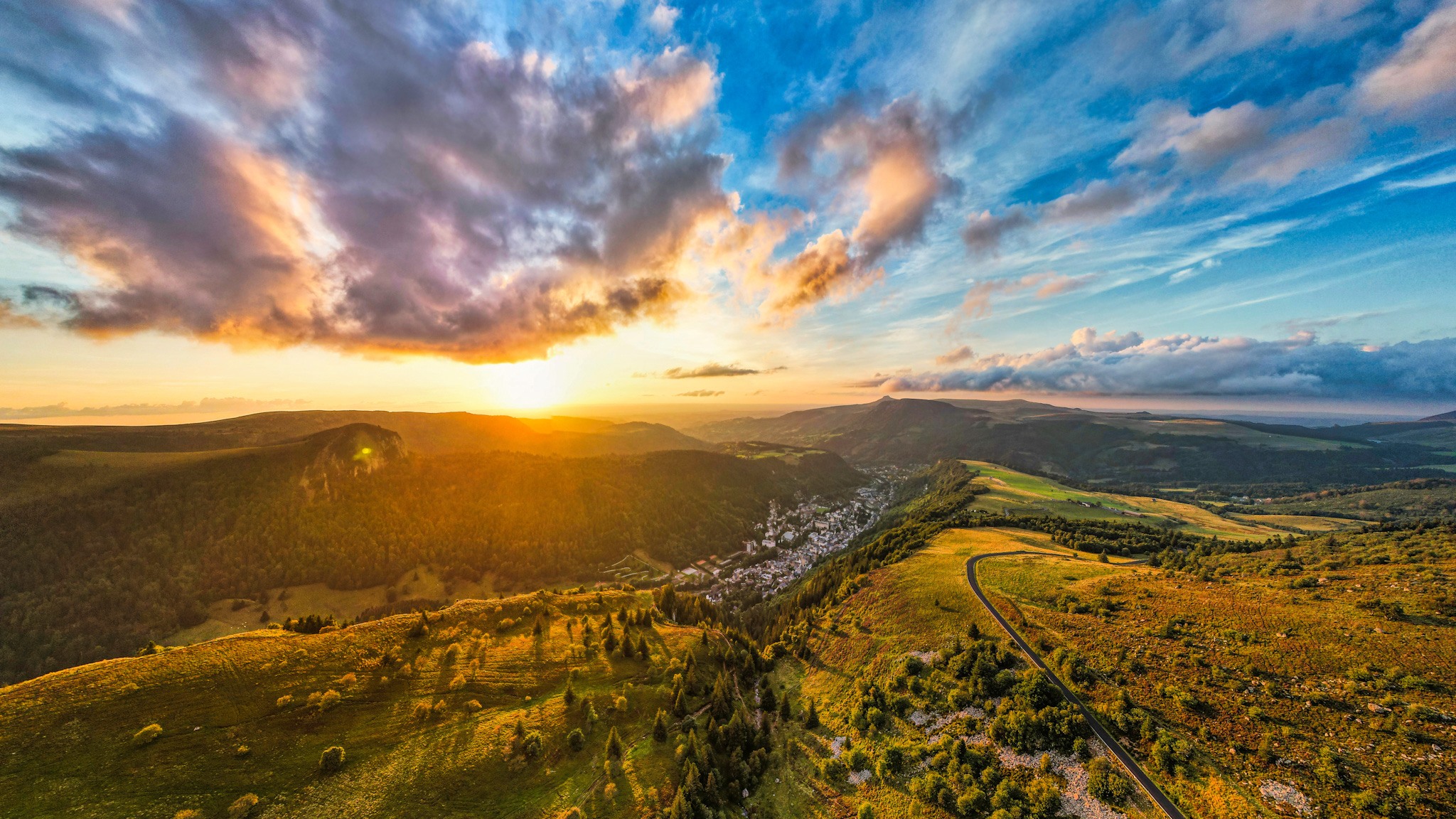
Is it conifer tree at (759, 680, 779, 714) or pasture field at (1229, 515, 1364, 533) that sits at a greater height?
conifer tree at (759, 680, 779, 714)

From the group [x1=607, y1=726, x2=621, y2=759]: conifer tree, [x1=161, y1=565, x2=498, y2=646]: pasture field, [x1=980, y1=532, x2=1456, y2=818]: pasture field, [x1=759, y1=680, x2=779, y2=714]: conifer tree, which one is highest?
[x1=980, y1=532, x2=1456, y2=818]: pasture field

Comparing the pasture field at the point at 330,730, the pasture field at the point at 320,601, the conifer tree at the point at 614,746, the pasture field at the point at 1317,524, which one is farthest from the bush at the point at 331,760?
the pasture field at the point at 1317,524

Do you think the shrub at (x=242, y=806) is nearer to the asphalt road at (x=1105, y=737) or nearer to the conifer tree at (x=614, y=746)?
the conifer tree at (x=614, y=746)

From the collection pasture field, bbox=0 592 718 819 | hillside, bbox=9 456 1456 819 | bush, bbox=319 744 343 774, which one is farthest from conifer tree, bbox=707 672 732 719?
bush, bbox=319 744 343 774

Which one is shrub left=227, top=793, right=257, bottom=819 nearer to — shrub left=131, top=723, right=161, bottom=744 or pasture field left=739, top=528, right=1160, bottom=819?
shrub left=131, top=723, right=161, bottom=744

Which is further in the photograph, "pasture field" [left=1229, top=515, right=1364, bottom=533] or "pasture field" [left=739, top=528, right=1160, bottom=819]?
"pasture field" [left=1229, top=515, right=1364, bottom=533]

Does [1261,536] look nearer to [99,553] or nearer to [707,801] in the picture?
[707,801]
